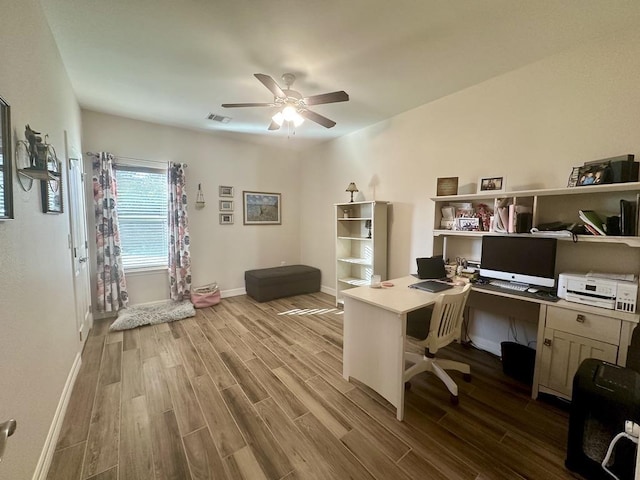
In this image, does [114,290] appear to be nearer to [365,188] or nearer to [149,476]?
[149,476]

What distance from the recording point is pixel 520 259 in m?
2.25

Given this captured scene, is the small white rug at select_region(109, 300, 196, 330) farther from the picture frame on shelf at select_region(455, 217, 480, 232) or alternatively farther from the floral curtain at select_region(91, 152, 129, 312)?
the picture frame on shelf at select_region(455, 217, 480, 232)

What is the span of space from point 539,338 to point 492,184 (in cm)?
139

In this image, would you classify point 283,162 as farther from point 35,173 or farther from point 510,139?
point 35,173

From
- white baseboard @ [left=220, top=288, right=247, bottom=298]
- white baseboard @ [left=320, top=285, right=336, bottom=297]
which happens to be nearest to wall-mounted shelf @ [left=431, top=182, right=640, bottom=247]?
white baseboard @ [left=320, top=285, right=336, bottom=297]

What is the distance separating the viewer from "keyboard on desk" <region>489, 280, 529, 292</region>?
2.20 meters

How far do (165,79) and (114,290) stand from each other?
9.13 feet

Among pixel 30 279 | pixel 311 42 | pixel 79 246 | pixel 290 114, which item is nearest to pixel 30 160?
pixel 30 279

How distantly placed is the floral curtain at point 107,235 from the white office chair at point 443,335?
3.82 meters

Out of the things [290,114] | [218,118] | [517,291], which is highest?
[218,118]

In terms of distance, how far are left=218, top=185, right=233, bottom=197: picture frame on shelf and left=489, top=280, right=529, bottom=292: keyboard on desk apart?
159 inches

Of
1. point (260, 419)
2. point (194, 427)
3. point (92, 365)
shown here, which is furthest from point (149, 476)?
point (92, 365)

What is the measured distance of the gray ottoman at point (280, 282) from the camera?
429cm

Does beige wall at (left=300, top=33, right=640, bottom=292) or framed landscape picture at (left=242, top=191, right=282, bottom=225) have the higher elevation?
beige wall at (left=300, top=33, right=640, bottom=292)
